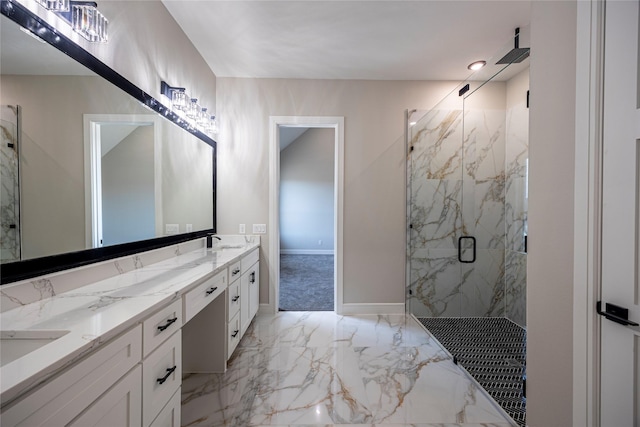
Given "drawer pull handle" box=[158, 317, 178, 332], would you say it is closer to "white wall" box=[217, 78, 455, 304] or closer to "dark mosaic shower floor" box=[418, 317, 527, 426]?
"white wall" box=[217, 78, 455, 304]

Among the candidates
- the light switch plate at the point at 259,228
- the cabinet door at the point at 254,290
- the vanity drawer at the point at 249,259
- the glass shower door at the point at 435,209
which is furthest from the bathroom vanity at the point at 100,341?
the glass shower door at the point at 435,209

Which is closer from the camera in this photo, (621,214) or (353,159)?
(621,214)

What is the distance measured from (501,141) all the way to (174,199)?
9.85ft

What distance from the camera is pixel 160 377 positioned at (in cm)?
108

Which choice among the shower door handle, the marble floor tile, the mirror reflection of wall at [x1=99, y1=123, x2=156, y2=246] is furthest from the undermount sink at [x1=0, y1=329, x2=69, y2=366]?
the shower door handle

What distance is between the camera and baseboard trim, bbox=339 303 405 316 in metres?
2.95

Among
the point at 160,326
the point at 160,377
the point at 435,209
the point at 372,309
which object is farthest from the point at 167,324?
the point at 435,209

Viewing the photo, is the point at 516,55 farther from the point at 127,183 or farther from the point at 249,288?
the point at 249,288

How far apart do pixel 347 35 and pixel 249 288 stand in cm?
243

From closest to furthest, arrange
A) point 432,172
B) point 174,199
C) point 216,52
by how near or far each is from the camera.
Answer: point 174,199, point 216,52, point 432,172

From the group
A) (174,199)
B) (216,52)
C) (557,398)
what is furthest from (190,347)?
(216,52)

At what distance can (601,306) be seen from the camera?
94 cm

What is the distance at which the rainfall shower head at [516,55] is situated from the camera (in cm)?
173

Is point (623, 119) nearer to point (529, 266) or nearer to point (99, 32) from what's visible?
point (529, 266)
